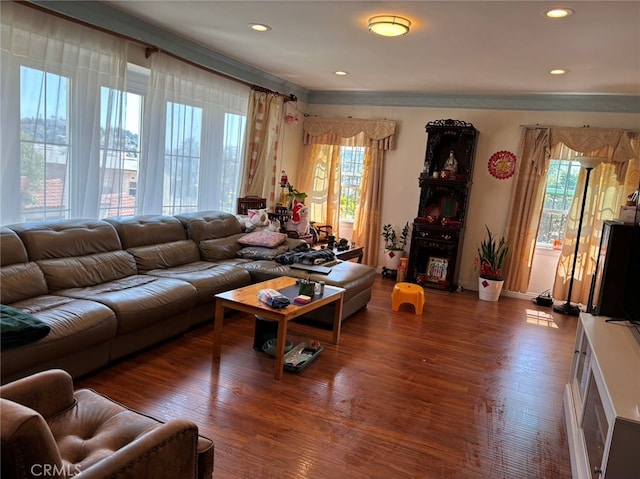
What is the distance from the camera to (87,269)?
10.5 ft

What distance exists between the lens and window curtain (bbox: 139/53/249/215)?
13.6ft

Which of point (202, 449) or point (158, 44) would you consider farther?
point (158, 44)

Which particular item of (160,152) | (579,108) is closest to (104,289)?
(160,152)

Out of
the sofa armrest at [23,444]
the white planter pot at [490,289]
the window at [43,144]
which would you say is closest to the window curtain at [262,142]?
the window at [43,144]

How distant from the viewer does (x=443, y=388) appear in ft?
9.93

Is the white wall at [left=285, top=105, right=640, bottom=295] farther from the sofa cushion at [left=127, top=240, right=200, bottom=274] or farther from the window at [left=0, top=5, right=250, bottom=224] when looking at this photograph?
the sofa cushion at [left=127, top=240, right=200, bottom=274]

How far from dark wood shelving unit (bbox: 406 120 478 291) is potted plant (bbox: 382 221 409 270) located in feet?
0.75

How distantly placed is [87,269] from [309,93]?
429 centimetres

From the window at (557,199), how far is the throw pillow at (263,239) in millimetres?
3232

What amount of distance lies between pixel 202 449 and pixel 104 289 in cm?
192

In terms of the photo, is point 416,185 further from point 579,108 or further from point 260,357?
point 260,357

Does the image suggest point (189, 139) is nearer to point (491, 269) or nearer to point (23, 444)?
point (491, 269)

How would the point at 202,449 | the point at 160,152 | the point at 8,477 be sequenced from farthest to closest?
the point at 160,152 → the point at 202,449 → the point at 8,477

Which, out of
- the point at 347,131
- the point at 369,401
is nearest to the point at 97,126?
the point at 369,401
